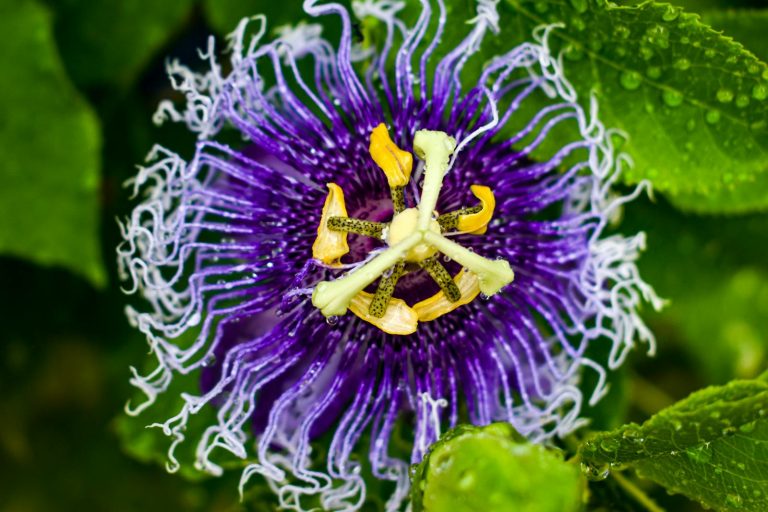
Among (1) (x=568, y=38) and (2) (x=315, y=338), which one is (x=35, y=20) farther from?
(1) (x=568, y=38)

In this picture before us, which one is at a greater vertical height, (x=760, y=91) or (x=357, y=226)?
(x=760, y=91)

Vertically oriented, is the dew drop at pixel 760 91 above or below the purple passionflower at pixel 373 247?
above

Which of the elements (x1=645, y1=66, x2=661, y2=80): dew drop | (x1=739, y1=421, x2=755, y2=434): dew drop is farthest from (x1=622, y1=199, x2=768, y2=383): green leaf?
(x1=739, y1=421, x2=755, y2=434): dew drop

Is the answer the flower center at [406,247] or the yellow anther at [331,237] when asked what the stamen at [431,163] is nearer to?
the flower center at [406,247]

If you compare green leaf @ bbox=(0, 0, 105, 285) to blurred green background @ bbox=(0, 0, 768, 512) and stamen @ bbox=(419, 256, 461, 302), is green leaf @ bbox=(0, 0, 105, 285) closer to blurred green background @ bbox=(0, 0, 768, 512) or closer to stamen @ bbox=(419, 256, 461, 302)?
blurred green background @ bbox=(0, 0, 768, 512)

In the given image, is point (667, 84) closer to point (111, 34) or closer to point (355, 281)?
point (355, 281)

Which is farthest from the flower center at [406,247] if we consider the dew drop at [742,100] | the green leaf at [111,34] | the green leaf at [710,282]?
the green leaf at [111,34]

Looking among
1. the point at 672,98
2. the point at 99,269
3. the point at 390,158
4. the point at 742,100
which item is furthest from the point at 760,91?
the point at 99,269

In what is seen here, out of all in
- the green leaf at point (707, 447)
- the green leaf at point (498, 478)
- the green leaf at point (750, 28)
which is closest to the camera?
the green leaf at point (498, 478)

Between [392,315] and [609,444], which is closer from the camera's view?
[609,444]
